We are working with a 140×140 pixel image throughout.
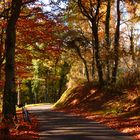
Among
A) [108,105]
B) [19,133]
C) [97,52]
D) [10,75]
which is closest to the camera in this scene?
[19,133]

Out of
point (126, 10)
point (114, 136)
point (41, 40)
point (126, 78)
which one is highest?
point (126, 10)

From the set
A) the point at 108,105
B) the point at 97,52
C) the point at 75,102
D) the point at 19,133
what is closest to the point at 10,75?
the point at 19,133

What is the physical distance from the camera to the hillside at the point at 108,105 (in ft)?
65.3

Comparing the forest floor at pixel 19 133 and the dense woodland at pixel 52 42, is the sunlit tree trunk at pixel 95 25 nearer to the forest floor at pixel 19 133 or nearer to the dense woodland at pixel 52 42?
the dense woodland at pixel 52 42

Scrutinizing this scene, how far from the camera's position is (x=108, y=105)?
95.6 ft

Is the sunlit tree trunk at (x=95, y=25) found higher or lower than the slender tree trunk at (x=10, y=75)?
higher

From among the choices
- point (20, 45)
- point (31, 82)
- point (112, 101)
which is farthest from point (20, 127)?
point (31, 82)

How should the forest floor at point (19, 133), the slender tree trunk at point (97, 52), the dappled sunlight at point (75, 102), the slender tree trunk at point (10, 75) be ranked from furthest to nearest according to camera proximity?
the dappled sunlight at point (75, 102), the slender tree trunk at point (97, 52), the slender tree trunk at point (10, 75), the forest floor at point (19, 133)

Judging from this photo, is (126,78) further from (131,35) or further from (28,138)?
(131,35)

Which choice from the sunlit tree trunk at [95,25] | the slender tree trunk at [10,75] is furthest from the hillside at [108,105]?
the slender tree trunk at [10,75]

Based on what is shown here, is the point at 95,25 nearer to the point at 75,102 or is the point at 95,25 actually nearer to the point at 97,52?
the point at 97,52

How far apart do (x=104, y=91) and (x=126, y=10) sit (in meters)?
13.9

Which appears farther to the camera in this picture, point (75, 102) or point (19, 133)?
point (75, 102)

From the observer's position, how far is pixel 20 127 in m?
17.7
